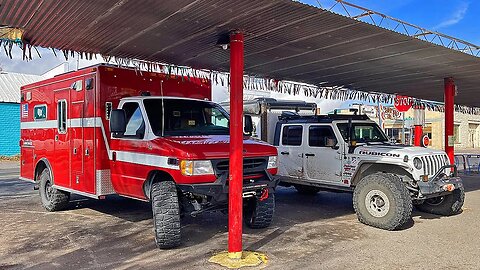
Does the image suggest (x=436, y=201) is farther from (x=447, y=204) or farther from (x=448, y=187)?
(x=448, y=187)

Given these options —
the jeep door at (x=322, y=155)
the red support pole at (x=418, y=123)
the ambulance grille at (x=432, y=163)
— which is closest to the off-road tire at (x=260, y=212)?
the jeep door at (x=322, y=155)

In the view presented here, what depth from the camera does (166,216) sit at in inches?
241

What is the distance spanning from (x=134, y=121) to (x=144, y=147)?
69 cm

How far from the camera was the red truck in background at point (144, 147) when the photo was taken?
6.17 meters

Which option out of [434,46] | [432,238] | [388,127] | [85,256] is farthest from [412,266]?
[388,127]

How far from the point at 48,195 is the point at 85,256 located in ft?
12.7

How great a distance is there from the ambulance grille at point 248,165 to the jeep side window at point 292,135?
3.54 m

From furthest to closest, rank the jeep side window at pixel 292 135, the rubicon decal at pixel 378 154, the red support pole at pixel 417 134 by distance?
the red support pole at pixel 417 134
the jeep side window at pixel 292 135
the rubicon decal at pixel 378 154

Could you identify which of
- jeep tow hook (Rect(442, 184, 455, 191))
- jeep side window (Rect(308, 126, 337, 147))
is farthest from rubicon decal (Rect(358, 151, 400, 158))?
jeep tow hook (Rect(442, 184, 455, 191))

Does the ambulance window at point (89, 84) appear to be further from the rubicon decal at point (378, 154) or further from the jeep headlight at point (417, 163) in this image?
the jeep headlight at point (417, 163)

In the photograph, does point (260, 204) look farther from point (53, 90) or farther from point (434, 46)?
point (53, 90)

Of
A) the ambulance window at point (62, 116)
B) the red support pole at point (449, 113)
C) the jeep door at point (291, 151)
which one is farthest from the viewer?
the red support pole at point (449, 113)

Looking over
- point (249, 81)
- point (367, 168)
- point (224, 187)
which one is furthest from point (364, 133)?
point (224, 187)

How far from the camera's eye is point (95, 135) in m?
7.50
